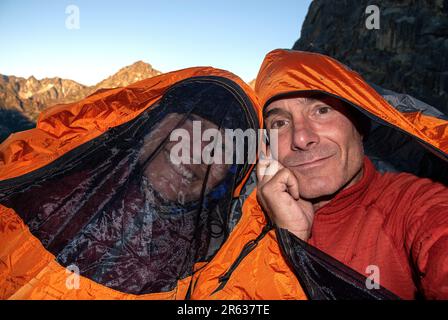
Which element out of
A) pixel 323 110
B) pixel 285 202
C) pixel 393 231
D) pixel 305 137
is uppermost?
pixel 323 110

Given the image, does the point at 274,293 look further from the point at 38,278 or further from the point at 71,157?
the point at 71,157

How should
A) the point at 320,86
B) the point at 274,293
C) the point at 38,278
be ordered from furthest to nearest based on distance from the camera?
the point at 320,86 → the point at 274,293 → the point at 38,278

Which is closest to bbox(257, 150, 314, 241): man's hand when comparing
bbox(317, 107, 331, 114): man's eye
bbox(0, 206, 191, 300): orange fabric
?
bbox(317, 107, 331, 114): man's eye

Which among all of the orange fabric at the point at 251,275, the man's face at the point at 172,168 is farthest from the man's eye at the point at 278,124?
the orange fabric at the point at 251,275

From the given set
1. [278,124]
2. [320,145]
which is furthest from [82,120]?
[320,145]

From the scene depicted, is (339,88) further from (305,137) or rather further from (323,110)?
(305,137)

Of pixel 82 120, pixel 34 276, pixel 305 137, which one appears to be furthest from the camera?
pixel 82 120

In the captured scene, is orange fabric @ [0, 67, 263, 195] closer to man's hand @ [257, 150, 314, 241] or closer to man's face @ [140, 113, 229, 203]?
man's face @ [140, 113, 229, 203]
